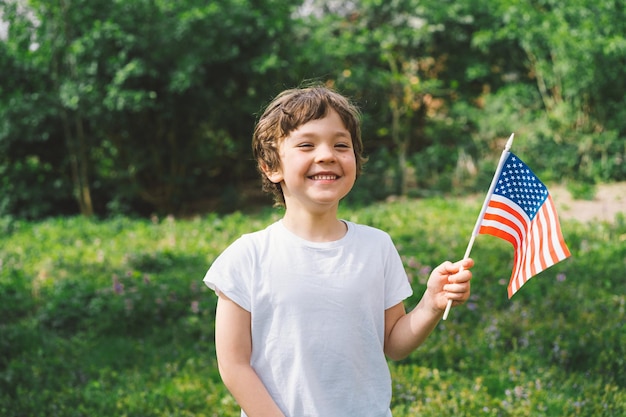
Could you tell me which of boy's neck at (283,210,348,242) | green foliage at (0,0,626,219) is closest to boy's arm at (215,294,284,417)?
boy's neck at (283,210,348,242)

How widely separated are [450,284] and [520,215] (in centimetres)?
38

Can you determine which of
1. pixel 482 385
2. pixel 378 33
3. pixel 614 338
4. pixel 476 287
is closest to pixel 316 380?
pixel 482 385

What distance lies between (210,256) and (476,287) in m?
2.68

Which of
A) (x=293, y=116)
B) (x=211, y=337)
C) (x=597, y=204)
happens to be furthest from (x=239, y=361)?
(x=597, y=204)

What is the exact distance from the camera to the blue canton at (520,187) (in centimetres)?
201

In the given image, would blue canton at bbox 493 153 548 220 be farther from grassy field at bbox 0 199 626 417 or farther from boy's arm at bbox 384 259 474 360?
grassy field at bbox 0 199 626 417

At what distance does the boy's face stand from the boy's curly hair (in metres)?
0.02

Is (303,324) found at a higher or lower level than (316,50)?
lower

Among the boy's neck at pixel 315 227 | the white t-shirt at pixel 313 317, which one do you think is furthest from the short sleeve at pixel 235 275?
the boy's neck at pixel 315 227

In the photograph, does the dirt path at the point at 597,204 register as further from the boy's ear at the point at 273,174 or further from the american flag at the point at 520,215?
the boy's ear at the point at 273,174

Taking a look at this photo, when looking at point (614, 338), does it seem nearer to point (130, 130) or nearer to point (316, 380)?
point (316, 380)

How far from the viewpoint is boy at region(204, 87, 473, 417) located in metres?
1.72

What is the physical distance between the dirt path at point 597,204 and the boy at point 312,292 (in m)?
6.20

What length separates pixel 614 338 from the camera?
3973mm
